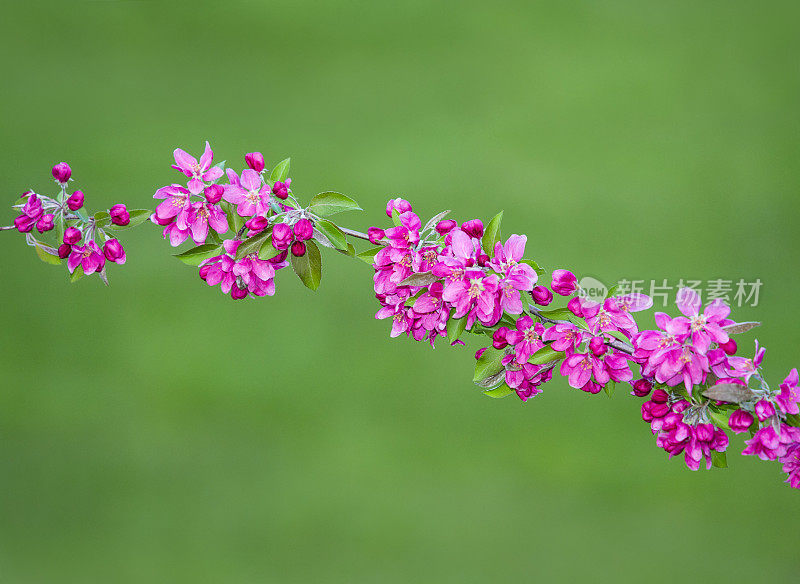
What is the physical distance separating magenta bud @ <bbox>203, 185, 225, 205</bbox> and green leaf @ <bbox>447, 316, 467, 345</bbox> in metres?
0.29

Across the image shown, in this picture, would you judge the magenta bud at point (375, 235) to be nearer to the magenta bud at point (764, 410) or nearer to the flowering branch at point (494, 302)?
the flowering branch at point (494, 302)

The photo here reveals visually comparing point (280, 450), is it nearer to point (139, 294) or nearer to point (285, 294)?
point (285, 294)

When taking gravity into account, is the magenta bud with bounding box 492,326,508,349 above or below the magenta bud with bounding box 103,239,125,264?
below

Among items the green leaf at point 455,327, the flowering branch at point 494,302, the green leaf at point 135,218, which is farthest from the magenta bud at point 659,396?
the green leaf at point 135,218

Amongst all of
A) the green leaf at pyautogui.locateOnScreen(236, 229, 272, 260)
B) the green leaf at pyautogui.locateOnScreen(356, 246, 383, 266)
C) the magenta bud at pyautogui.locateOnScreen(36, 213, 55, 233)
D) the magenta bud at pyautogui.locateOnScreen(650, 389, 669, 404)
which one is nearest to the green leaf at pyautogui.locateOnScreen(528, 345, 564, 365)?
the magenta bud at pyautogui.locateOnScreen(650, 389, 669, 404)

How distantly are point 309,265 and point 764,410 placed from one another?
504 millimetres

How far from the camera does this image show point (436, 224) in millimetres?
866

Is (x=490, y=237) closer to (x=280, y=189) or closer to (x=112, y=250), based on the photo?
(x=280, y=189)

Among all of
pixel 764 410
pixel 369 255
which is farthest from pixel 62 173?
pixel 764 410

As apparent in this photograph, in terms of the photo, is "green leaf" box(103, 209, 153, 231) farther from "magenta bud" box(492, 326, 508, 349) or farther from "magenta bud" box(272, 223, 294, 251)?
"magenta bud" box(492, 326, 508, 349)

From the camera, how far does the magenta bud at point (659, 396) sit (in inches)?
31.5

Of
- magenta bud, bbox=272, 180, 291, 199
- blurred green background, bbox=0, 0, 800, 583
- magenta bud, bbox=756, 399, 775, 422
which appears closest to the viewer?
magenta bud, bbox=756, 399, 775, 422

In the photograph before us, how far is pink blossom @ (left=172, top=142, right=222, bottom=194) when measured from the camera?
0.83 metres

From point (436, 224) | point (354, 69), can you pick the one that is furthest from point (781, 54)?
point (436, 224)
